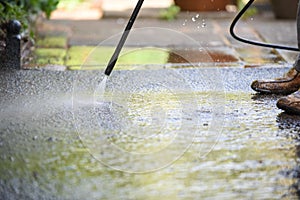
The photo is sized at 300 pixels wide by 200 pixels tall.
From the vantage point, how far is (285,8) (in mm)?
6457

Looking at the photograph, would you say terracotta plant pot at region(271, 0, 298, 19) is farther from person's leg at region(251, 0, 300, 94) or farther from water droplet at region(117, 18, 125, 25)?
person's leg at region(251, 0, 300, 94)

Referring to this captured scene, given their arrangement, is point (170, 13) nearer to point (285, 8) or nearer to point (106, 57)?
point (285, 8)

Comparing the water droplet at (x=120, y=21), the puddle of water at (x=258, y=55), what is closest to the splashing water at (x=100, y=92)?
the puddle of water at (x=258, y=55)

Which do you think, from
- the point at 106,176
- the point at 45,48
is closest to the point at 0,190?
the point at 106,176

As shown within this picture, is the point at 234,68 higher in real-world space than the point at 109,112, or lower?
lower

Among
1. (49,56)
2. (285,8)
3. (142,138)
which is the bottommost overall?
(285,8)

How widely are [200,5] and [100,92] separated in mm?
3705

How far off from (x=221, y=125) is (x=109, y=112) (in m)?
0.56

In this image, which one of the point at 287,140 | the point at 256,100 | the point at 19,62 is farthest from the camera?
the point at 19,62

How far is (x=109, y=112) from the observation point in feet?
10.2

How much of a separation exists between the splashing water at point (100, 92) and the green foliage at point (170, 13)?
2683mm

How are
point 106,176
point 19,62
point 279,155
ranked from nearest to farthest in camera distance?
point 106,176 < point 279,155 < point 19,62

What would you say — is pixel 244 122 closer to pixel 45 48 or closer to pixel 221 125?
pixel 221 125

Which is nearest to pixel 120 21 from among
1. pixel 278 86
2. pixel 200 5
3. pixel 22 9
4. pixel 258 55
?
pixel 200 5
